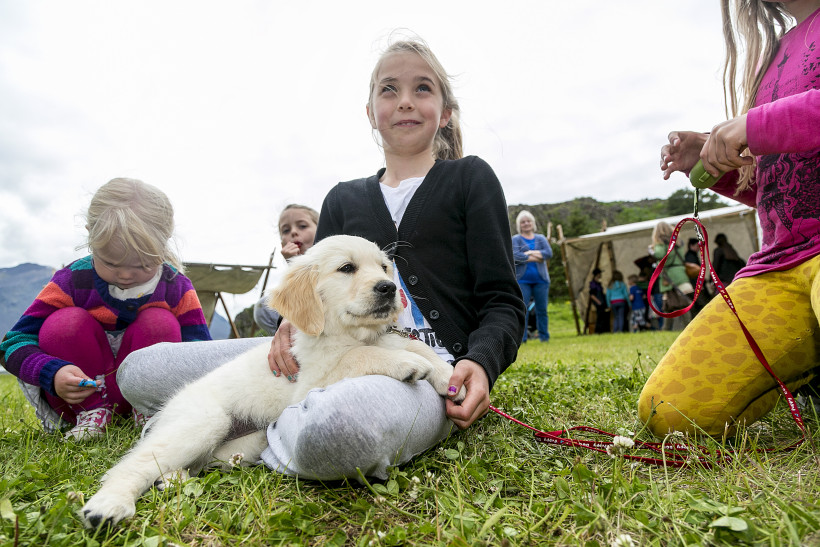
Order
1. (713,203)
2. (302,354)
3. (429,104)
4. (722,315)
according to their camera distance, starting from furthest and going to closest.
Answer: (713,203)
(429,104)
(722,315)
(302,354)

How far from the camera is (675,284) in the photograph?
9680 mm

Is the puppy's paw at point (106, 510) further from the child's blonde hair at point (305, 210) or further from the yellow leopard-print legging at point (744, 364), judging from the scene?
the child's blonde hair at point (305, 210)

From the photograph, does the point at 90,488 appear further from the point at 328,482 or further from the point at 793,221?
the point at 793,221

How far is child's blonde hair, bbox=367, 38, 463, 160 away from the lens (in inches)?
98.2

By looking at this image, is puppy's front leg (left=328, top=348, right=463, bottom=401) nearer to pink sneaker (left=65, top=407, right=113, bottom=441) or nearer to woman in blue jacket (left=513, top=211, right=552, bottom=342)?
pink sneaker (left=65, top=407, right=113, bottom=441)

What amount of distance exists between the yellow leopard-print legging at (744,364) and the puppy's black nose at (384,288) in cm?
122

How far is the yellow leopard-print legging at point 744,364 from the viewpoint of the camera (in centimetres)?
200

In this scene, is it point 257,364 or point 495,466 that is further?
point 257,364

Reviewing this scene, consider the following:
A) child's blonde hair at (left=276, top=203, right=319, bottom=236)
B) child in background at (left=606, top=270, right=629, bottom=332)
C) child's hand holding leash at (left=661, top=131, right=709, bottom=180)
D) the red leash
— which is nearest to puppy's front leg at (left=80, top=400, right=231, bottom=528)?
the red leash

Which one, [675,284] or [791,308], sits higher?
[791,308]

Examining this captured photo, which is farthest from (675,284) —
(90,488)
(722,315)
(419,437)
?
(90,488)

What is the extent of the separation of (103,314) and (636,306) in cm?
1214

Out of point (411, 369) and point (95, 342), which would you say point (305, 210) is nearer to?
point (95, 342)

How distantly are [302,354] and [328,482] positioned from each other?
514 mm
